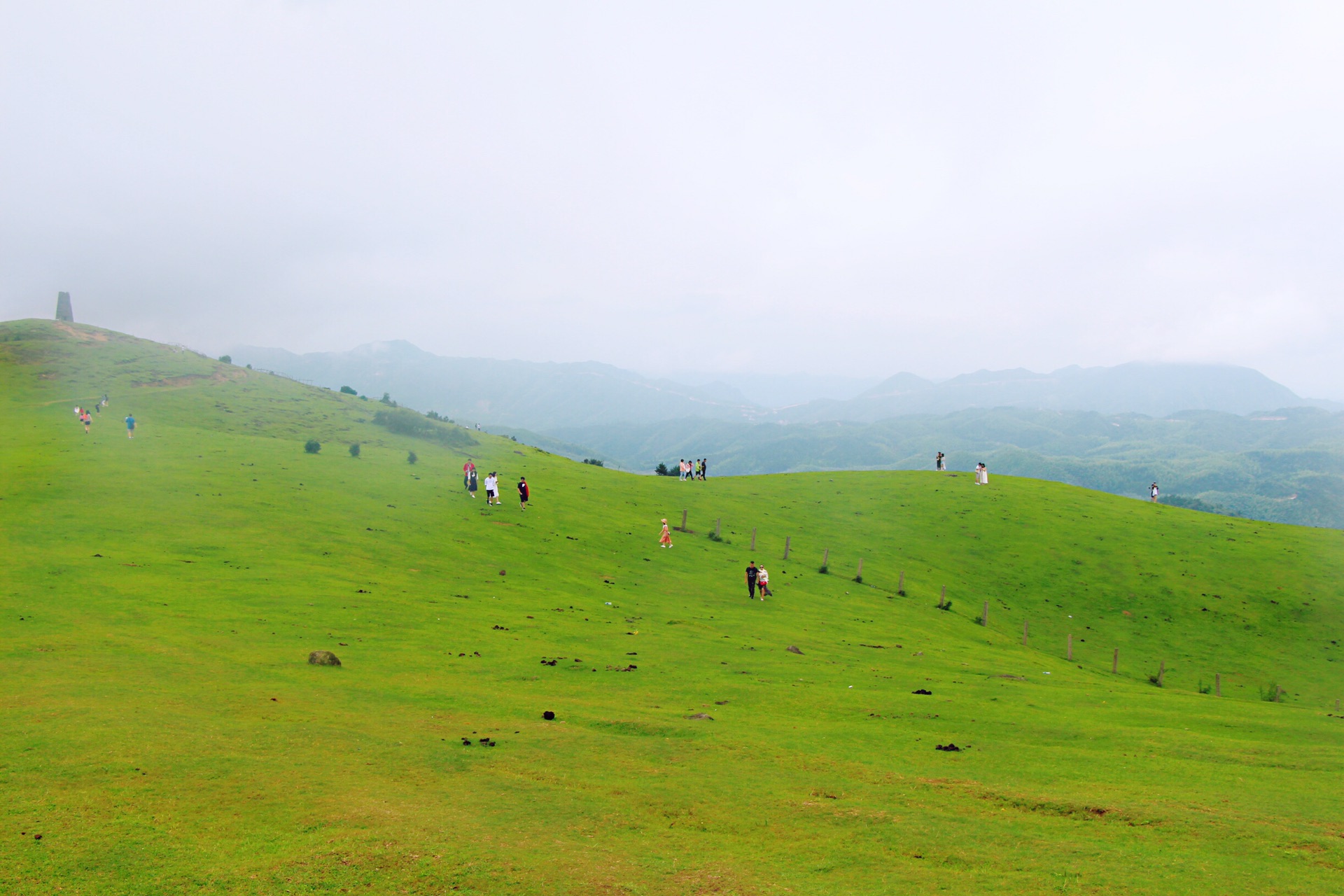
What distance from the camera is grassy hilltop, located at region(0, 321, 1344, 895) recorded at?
34.9ft

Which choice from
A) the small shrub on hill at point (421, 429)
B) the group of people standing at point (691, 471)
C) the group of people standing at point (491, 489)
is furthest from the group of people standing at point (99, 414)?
the group of people standing at point (691, 471)

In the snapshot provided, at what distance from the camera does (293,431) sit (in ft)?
260

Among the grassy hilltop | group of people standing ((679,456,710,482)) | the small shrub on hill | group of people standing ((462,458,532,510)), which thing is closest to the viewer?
the grassy hilltop

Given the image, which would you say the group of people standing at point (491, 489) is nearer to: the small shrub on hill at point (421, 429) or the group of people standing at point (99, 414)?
the group of people standing at point (99, 414)

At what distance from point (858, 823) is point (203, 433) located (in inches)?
2795

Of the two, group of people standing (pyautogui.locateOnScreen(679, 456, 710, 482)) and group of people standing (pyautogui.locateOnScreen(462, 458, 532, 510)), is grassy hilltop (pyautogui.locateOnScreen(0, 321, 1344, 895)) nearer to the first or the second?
group of people standing (pyautogui.locateOnScreen(462, 458, 532, 510))

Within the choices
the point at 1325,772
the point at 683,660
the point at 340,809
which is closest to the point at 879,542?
the point at 683,660

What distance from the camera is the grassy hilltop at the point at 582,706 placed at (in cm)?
1065

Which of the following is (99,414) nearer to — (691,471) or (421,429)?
(421,429)

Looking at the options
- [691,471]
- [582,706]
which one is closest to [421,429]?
[691,471]

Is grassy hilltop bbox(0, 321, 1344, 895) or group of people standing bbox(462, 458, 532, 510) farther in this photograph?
group of people standing bbox(462, 458, 532, 510)

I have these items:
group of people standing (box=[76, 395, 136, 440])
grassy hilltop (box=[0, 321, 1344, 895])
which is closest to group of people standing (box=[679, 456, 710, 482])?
grassy hilltop (box=[0, 321, 1344, 895])

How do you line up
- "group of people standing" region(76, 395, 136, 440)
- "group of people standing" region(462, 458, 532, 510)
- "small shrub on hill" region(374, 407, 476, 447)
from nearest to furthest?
"group of people standing" region(462, 458, 532, 510)
"group of people standing" region(76, 395, 136, 440)
"small shrub on hill" region(374, 407, 476, 447)

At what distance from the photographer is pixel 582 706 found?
19.4 metres
